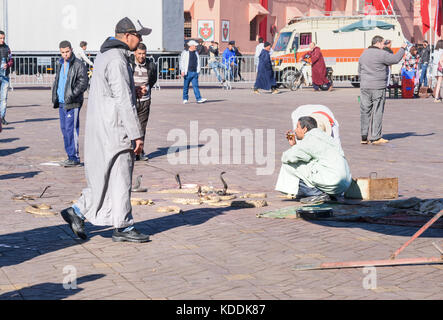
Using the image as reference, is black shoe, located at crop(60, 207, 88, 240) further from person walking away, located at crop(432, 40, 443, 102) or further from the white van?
the white van

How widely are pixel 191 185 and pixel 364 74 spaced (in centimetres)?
547

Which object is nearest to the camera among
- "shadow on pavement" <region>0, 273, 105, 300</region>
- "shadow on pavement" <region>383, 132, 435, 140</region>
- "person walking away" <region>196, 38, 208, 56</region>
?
"shadow on pavement" <region>0, 273, 105, 300</region>

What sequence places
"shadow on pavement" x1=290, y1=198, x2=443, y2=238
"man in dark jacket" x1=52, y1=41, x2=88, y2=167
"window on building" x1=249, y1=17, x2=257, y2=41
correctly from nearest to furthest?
1. "shadow on pavement" x1=290, y1=198, x2=443, y2=238
2. "man in dark jacket" x1=52, y1=41, x2=88, y2=167
3. "window on building" x1=249, y1=17, x2=257, y2=41

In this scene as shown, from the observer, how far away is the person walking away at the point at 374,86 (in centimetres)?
1348

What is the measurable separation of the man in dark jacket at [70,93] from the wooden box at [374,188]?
4139 millimetres

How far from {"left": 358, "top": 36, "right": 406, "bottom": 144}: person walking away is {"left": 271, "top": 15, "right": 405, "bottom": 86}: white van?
15.9m

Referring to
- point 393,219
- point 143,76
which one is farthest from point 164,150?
point 393,219

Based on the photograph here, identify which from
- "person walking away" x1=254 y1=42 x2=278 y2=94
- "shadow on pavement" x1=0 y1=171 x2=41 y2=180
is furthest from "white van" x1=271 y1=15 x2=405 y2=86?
"shadow on pavement" x1=0 y1=171 x2=41 y2=180

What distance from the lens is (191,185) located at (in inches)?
368

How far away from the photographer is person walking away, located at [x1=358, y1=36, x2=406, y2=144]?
44.2 ft

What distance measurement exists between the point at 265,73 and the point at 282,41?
403cm

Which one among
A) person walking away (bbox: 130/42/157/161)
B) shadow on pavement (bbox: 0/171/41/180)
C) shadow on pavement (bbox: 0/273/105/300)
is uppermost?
person walking away (bbox: 130/42/157/161)

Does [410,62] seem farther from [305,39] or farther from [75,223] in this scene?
[75,223]
